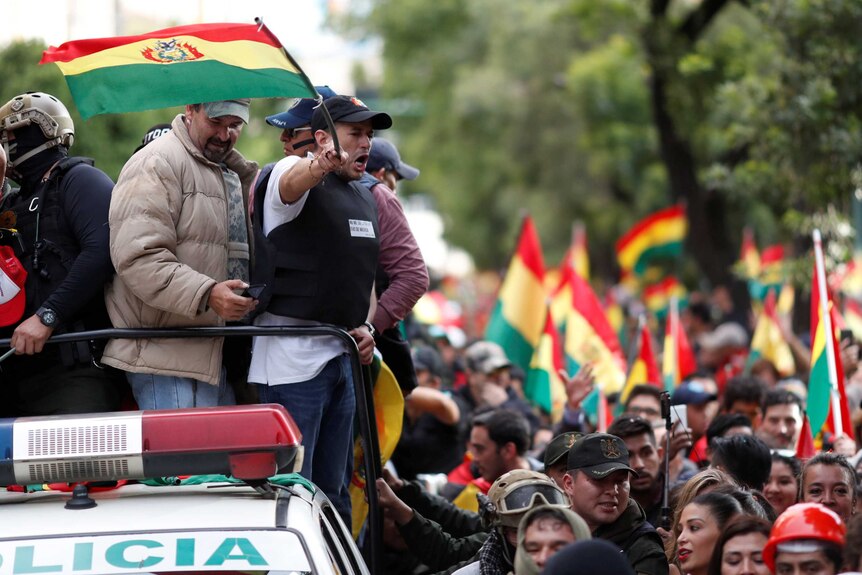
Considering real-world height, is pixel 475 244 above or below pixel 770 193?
below

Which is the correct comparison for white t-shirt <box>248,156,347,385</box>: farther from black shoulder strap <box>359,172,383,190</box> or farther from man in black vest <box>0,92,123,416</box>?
black shoulder strap <box>359,172,383,190</box>

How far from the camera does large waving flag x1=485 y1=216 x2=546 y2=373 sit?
44.2 feet

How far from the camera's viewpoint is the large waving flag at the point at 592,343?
1306 centimetres

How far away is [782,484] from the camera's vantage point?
25.2 ft

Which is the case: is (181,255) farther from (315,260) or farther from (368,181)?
(368,181)

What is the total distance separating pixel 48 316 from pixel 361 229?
1253 mm

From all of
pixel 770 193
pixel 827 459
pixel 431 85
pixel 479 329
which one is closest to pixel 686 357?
pixel 770 193

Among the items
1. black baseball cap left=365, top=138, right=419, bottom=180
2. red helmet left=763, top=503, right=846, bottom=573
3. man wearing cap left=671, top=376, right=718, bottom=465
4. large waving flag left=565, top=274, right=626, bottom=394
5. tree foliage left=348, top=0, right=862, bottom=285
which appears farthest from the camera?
tree foliage left=348, top=0, right=862, bottom=285

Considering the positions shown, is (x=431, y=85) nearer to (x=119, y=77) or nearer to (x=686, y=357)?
(x=686, y=357)

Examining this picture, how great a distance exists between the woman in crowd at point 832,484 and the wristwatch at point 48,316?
3.25m

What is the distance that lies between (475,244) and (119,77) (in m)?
41.8

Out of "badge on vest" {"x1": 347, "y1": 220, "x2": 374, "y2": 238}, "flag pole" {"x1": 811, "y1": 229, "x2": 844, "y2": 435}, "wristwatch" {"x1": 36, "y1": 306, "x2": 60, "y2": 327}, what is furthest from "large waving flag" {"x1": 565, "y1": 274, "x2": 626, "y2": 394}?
"wristwatch" {"x1": 36, "y1": 306, "x2": 60, "y2": 327}

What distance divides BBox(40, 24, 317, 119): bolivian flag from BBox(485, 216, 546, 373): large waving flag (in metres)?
7.67

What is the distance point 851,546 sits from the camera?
459cm
